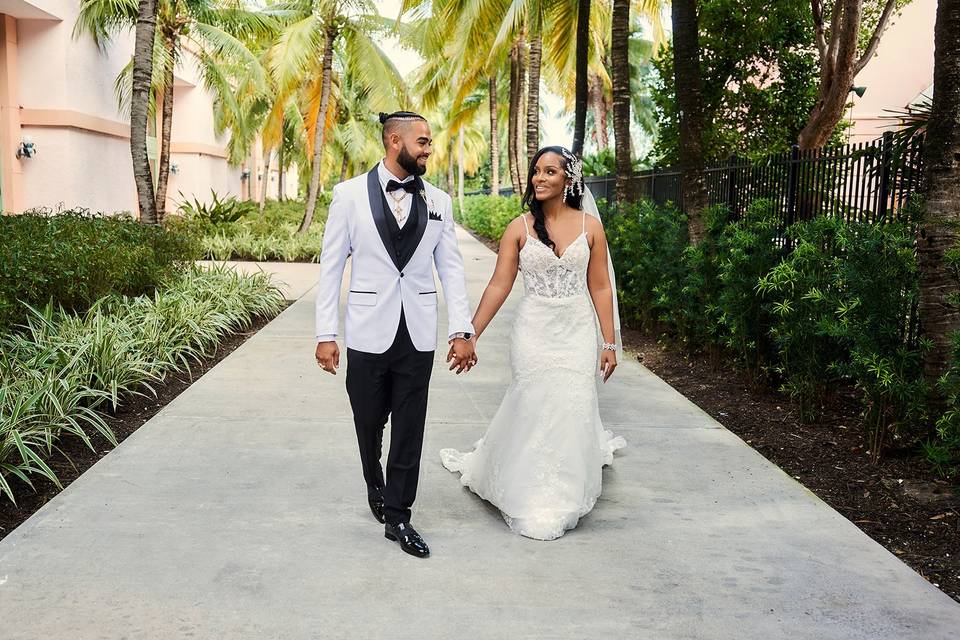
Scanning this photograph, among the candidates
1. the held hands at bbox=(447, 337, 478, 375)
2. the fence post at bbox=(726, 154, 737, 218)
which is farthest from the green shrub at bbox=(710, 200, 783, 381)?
the held hands at bbox=(447, 337, 478, 375)

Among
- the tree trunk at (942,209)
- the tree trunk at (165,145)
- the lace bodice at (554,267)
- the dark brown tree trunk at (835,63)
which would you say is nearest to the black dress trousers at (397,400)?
the lace bodice at (554,267)

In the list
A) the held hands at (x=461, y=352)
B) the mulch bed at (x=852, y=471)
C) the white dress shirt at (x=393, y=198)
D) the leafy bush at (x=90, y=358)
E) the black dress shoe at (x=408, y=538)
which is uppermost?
the white dress shirt at (x=393, y=198)

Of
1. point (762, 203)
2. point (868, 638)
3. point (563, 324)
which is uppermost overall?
point (762, 203)

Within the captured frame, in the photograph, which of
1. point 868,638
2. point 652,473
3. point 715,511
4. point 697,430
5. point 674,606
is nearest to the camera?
point 868,638

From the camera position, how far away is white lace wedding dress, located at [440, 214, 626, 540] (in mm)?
4375

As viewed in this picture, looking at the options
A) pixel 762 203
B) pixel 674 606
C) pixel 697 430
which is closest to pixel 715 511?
pixel 674 606

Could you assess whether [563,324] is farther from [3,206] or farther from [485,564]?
[3,206]

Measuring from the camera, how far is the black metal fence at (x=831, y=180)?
6508 mm

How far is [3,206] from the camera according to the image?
Result: 674 inches

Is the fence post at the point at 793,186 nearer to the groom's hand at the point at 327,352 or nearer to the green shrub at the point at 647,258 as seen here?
the green shrub at the point at 647,258

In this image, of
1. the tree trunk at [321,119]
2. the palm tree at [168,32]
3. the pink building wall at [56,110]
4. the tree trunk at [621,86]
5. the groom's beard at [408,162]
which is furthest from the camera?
the tree trunk at [321,119]

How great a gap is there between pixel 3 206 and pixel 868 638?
17.9 m

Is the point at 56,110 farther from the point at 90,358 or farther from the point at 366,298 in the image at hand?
the point at 366,298

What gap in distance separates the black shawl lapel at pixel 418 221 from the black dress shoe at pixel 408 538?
3.96ft
